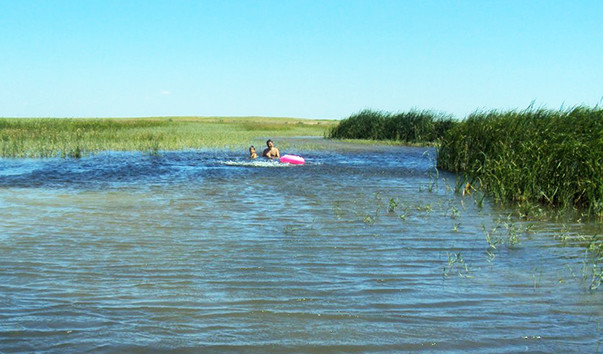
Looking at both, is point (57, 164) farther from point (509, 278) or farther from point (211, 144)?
point (509, 278)

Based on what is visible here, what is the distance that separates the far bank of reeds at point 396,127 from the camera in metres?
35.7

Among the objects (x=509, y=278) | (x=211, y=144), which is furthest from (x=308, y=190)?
(x=211, y=144)

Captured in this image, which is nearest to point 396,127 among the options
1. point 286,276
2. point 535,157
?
point 535,157

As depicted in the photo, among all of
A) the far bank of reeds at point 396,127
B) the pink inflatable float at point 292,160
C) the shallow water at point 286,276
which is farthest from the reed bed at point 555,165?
the far bank of reeds at point 396,127

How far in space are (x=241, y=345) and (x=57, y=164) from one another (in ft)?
59.0

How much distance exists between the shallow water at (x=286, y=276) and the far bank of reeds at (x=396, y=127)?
2406cm

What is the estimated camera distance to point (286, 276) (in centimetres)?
620

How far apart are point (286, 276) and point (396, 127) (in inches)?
1284

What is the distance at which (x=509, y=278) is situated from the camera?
6.22 metres

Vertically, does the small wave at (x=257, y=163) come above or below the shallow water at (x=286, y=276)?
above

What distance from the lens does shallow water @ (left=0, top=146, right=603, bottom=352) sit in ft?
14.6

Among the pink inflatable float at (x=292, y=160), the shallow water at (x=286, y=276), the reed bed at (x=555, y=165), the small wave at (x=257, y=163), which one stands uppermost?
the reed bed at (x=555, y=165)

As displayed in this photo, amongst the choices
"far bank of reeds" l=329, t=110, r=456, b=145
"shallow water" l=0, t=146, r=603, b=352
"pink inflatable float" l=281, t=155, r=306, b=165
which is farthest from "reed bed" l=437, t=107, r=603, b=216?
"far bank of reeds" l=329, t=110, r=456, b=145

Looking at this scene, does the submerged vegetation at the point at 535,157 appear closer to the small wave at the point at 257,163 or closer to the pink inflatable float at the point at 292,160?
the pink inflatable float at the point at 292,160
